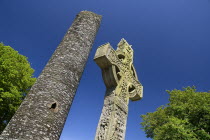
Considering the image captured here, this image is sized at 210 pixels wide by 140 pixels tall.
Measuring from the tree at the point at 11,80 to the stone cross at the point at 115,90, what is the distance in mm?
11623

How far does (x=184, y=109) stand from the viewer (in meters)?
16.1

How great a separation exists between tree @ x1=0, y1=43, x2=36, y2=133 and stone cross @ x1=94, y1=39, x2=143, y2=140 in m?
11.6

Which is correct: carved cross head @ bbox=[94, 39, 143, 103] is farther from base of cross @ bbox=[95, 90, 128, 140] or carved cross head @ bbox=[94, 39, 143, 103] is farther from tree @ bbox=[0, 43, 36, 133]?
tree @ bbox=[0, 43, 36, 133]

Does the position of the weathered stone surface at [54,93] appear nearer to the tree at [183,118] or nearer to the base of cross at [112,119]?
the base of cross at [112,119]

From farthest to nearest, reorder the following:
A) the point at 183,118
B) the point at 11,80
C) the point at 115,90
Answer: the point at 183,118 → the point at 11,80 → the point at 115,90

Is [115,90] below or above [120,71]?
below

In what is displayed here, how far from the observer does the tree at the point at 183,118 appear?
13023 millimetres

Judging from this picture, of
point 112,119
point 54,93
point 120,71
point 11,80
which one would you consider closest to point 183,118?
point 120,71

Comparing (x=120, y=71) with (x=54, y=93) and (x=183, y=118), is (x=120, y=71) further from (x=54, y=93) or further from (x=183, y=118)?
(x=183, y=118)

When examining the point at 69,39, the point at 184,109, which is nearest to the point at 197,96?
the point at 184,109

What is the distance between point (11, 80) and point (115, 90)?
44.4ft

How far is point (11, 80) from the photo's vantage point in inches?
609

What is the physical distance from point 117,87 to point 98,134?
1.57 meters

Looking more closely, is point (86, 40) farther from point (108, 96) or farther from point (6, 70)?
point (6, 70)
